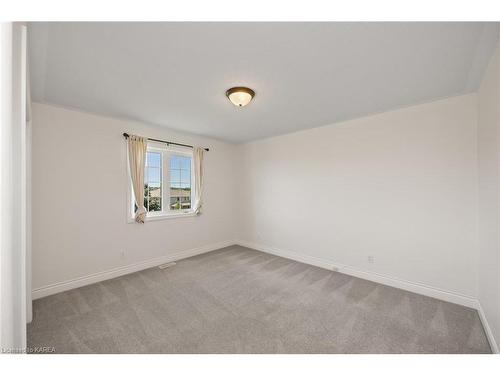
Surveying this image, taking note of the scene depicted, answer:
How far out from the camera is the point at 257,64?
1858 millimetres

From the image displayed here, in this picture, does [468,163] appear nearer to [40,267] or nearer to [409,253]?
[409,253]

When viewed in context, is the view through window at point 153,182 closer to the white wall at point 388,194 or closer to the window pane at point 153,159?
the window pane at point 153,159

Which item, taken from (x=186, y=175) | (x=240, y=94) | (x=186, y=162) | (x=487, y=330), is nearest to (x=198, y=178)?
(x=186, y=175)

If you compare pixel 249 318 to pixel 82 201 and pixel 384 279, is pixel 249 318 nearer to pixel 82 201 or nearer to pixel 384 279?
pixel 384 279

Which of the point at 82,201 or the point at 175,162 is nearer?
the point at 82,201

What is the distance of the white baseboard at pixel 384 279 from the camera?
243 centimetres

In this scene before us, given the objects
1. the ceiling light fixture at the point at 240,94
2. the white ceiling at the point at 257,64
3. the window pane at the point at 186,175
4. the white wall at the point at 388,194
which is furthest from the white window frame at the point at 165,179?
the ceiling light fixture at the point at 240,94

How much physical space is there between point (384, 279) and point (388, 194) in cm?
121

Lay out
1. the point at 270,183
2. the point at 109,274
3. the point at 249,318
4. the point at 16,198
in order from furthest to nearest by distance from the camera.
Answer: the point at 270,183
the point at 109,274
the point at 249,318
the point at 16,198

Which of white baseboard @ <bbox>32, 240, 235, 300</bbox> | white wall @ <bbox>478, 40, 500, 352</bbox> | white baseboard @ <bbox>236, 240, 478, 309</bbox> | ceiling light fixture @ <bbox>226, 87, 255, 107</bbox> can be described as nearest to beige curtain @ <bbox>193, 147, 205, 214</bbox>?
white baseboard @ <bbox>32, 240, 235, 300</bbox>

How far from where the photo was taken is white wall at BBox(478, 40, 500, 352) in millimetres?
1695

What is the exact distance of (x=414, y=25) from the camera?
55.2 inches

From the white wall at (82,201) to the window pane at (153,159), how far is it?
33 centimetres
